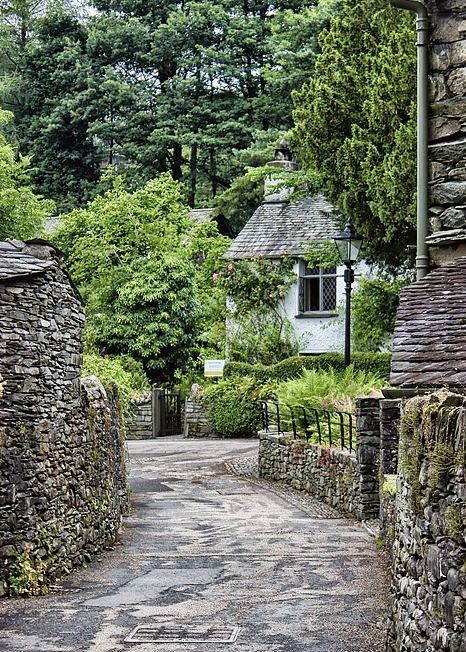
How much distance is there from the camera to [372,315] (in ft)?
95.8

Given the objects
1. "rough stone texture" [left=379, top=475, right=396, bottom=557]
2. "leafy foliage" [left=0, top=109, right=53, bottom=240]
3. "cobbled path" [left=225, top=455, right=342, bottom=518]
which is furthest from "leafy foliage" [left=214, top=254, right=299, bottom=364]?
"rough stone texture" [left=379, top=475, right=396, bottom=557]

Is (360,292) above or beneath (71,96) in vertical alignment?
beneath

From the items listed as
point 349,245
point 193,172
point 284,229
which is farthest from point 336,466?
point 193,172

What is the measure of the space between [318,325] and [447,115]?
73.8ft

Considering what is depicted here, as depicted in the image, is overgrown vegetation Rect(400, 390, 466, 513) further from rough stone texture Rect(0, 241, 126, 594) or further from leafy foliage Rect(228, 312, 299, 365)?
leafy foliage Rect(228, 312, 299, 365)

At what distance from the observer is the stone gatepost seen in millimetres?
15930

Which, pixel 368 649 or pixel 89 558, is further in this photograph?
pixel 89 558

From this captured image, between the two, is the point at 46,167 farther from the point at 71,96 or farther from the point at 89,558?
the point at 89,558

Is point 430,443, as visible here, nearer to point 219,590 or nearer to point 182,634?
point 182,634

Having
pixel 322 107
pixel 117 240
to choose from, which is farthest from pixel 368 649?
pixel 117 240

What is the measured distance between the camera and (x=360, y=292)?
29.5m

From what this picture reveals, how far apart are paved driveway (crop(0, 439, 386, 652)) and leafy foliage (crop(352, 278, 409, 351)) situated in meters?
11.2

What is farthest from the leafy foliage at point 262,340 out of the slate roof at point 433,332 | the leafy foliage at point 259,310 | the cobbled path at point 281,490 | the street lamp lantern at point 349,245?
the slate roof at point 433,332

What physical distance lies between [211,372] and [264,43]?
19692 millimetres
